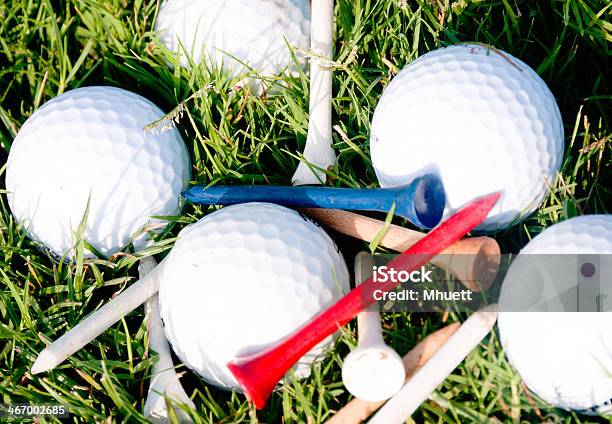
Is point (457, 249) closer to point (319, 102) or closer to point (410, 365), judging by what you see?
point (410, 365)

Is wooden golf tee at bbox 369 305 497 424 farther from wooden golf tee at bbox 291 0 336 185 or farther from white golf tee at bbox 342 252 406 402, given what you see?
wooden golf tee at bbox 291 0 336 185

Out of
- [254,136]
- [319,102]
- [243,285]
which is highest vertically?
[319,102]

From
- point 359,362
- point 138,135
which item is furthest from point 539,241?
point 138,135

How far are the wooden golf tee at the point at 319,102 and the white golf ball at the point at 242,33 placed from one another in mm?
124

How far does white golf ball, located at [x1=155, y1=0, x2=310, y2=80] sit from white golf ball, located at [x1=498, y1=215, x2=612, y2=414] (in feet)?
3.46

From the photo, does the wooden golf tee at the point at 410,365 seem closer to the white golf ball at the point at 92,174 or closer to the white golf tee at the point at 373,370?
the white golf tee at the point at 373,370

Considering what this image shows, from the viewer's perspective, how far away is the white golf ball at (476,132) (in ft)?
6.29

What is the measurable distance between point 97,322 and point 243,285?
0.47 metres

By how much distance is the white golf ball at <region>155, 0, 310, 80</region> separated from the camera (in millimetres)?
2363

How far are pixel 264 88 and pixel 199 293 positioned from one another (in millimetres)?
843

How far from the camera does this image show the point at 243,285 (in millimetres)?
1812

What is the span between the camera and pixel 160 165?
85.7 inches

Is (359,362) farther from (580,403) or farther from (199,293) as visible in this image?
(580,403)

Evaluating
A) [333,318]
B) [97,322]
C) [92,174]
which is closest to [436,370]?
[333,318]
